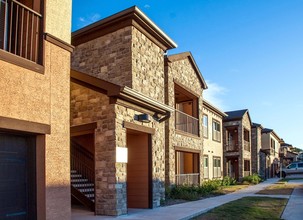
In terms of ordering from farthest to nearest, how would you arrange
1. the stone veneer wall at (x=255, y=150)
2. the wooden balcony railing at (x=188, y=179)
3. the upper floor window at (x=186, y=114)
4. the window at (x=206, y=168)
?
the stone veneer wall at (x=255, y=150) → the window at (x=206, y=168) → the upper floor window at (x=186, y=114) → the wooden balcony railing at (x=188, y=179)

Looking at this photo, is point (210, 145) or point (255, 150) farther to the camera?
point (255, 150)

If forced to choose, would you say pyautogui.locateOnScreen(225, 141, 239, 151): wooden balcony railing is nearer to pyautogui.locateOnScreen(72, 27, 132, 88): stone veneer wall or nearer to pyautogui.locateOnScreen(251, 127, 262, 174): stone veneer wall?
pyautogui.locateOnScreen(251, 127, 262, 174): stone veneer wall

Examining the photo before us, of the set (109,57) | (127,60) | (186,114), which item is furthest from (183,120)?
(127,60)

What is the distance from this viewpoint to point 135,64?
14391 mm

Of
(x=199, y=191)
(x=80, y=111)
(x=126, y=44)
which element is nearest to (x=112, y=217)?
(x=80, y=111)

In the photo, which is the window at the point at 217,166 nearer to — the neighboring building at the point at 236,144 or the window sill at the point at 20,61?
the neighboring building at the point at 236,144

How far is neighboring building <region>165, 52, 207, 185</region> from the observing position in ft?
57.7

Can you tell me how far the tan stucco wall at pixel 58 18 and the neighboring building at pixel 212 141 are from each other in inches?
722

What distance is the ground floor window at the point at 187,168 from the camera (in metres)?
20.0

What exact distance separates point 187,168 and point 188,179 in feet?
13.7

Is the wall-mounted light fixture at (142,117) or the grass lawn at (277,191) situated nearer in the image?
the wall-mounted light fixture at (142,117)

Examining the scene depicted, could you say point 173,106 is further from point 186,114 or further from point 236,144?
point 236,144

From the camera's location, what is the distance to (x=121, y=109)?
11742mm

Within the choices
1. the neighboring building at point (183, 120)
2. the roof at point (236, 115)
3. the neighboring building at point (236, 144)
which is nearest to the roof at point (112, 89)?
the neighboring building at point (183, 120)
